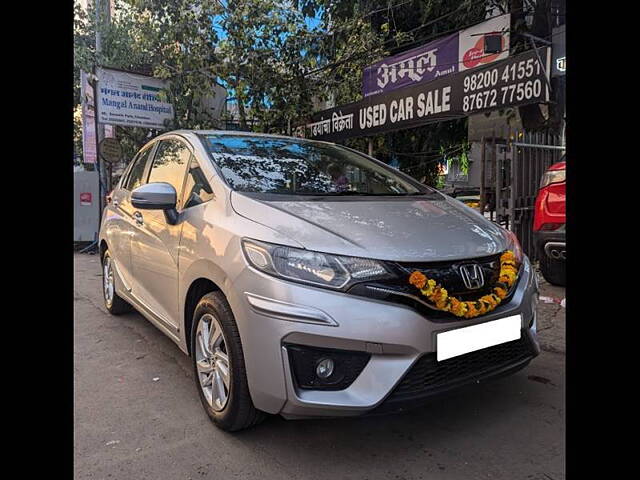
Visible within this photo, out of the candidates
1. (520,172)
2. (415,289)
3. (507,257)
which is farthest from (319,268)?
(520,172)

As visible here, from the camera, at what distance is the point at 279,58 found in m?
9.45

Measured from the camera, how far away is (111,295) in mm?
4625

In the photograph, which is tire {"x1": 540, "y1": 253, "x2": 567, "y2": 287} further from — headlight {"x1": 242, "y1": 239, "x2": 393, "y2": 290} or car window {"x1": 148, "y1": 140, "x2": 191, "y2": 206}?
car window {"x1": 148, "y1": 140, "x2": 191, "y2": 206}

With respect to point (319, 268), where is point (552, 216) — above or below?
above

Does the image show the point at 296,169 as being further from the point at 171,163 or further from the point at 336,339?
the point at 336,339

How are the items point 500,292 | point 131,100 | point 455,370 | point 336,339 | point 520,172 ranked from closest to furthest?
point 336,339 < point 455,370 < point 500,292 < point 520,172 < point 131,100

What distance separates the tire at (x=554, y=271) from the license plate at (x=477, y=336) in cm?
261

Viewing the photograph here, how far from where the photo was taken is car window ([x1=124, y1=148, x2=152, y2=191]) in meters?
4.07

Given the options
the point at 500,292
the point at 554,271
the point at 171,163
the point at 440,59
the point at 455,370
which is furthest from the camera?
the point at 440,59

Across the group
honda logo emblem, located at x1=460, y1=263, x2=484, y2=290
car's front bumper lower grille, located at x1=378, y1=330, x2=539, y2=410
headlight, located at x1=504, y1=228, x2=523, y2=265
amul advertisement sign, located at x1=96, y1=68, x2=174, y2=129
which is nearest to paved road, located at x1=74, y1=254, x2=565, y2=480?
car's front bumper lower grille, located at x1=378, y1=330, x2=539, y2=410

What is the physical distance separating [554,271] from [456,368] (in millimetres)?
3180
